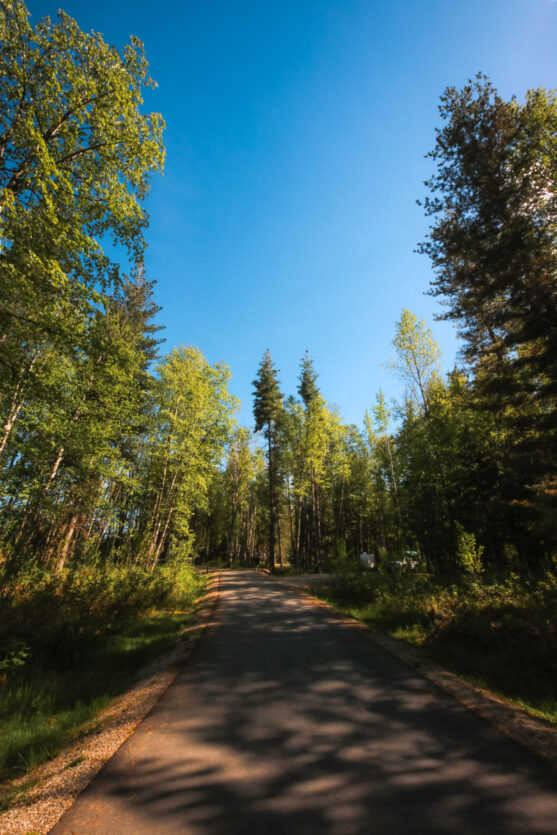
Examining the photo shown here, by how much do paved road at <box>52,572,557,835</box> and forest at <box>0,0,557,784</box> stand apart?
6.60ft

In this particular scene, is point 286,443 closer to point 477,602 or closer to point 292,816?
point 477,602

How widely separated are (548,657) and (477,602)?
194cm

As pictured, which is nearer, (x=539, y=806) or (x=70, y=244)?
(x=539, y=806)

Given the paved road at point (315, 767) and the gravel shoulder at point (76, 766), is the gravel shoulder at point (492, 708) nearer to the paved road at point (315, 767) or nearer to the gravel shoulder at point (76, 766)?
the paved road at point (315, 767)

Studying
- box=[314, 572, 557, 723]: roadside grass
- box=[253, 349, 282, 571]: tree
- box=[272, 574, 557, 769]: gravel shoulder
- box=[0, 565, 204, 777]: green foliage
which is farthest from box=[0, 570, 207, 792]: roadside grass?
box=[253, 349, 282, 571]: tree

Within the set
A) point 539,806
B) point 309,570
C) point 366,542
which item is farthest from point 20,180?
point 366,542

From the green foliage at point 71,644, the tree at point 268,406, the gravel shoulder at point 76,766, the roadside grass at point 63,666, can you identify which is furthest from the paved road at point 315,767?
the tree at point 268,406

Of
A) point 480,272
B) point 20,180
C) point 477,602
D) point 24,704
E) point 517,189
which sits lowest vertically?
point 24,704

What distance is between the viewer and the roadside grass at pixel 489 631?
497cm

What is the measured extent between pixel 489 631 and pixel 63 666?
26.8 feet

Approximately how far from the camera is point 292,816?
2.37 meters

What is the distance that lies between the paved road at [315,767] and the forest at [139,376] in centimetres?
201

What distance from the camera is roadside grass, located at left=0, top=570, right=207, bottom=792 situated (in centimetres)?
392

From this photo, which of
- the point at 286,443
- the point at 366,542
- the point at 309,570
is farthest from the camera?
the point at 366,542
